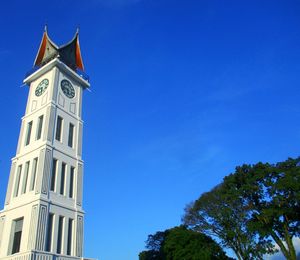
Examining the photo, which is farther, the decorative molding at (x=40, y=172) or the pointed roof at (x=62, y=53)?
the pointed roof at (x=62, y=53)

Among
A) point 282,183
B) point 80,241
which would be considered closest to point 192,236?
point 282,183

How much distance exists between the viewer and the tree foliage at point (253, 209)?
106 ft

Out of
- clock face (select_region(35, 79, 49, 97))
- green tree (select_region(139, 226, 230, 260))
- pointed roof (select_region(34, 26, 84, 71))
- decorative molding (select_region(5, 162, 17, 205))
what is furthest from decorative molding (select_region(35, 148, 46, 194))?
green tree (select_region(139, 226, 230, 260))

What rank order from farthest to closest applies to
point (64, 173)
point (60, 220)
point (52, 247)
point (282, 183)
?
point (282, 183), point (64, 173), point (60, 220), point (52, 247)

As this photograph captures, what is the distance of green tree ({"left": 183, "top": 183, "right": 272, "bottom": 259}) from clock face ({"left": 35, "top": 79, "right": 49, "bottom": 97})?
68.1 ft

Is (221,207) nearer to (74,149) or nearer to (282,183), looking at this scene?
(282,183)

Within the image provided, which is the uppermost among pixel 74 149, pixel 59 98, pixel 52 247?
pixel 59 98

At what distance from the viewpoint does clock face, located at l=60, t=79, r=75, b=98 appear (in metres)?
32.1

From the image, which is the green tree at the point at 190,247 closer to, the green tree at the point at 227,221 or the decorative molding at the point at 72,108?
the green tree at the point at 227,221

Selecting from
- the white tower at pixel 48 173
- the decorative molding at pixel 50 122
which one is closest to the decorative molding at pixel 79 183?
the white tower at pixel 48 173

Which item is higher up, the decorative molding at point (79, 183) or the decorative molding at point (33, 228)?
the decorative molding at point (79, 183)

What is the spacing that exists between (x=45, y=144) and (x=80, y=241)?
789 centimetres

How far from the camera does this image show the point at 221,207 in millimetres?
36312

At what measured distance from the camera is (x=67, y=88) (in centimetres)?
3266
